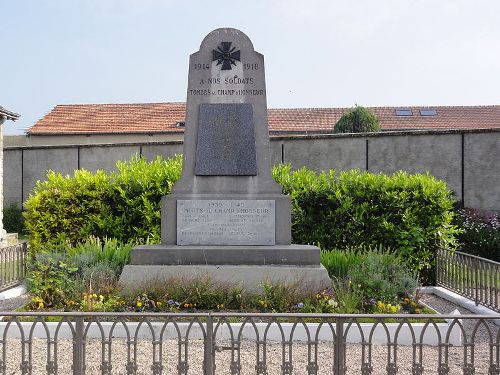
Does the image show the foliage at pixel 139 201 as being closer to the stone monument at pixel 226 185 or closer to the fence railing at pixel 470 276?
the stone monument at pixel 226 185

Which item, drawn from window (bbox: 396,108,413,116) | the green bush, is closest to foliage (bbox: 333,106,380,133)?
window (bbox: 396,108,413,116)

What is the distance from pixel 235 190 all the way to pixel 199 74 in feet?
5.97

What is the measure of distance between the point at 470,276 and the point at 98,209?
670 centimetres

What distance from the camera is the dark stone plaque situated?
29.3ft

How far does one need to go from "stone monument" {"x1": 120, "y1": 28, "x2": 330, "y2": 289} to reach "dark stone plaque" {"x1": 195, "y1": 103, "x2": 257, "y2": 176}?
0.01 metres

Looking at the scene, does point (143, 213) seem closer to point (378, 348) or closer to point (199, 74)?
point (199, 74)

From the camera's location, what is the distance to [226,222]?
877cm

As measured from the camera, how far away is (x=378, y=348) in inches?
254

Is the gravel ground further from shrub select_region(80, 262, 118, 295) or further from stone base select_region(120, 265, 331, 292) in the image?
stone base select_region(120, 265, 331, 292)

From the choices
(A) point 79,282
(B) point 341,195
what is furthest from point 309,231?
(A) point 79,282

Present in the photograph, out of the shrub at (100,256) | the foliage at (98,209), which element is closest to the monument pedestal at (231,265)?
the shrub at (100,256)

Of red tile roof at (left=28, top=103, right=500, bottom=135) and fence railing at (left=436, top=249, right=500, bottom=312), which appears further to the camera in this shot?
red tile roof at (left=28, top=103, right=500, bottom=135)

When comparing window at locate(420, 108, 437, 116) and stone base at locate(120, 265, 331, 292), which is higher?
window at locate(420, 108, 437, 116)

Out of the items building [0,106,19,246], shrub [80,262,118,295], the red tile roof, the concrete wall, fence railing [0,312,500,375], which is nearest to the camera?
fence railing [0,312,500,375]
